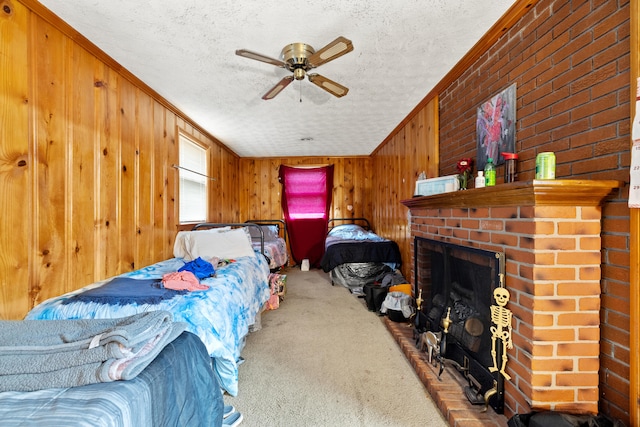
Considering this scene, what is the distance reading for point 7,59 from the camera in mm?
1324

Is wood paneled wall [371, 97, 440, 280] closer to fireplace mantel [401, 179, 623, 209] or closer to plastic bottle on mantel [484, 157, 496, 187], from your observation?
plastic bottle on mantel [484, 157, 496, 187]

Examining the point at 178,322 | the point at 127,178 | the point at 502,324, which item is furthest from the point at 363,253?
the point at 178,322

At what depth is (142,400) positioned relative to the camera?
771 millimetres

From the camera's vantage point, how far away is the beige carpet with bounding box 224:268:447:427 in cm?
144

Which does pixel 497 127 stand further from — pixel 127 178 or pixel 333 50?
pixel 127 178

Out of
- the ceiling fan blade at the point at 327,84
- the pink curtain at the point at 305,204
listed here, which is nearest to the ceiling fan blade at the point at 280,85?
the ceiling fan blade at the point at 327,84

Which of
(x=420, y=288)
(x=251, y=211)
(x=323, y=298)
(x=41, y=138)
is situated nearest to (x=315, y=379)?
(x=420, y=288)

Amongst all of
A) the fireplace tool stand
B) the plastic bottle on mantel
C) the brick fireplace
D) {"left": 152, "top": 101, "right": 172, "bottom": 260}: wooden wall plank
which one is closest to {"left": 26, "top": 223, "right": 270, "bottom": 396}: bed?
{"left": 152, "top": 101, "right": 172, "bottom": 260}: wooden wall plank

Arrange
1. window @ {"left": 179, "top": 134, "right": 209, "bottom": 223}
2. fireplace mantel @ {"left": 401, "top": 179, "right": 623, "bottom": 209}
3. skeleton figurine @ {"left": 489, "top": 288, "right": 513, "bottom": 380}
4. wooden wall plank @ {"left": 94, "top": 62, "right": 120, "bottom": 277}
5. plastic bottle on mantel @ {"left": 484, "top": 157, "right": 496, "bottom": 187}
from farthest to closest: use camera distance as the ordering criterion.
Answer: window @ {"left": 179, "top": 134, "right": 209, "bottom": 223} → wooden wall plank @ {"left": 94, "top": 62, "right": 120, "bottom": 277} → plastic bottle on mantel @ {"left": 484, "top": 157, "right": 496, "bottom": 187} → skeleton figurine @ {"left": 489, "top": 288, "right": 513, "bottom": 380} → fireplace mantel @ {"left": 401, "top": 179, "right": 623, "bottom": 209}

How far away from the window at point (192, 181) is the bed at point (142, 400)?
2.45 meters

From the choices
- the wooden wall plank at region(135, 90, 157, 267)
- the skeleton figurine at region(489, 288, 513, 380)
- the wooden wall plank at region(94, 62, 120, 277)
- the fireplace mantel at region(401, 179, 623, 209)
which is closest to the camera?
the fireplace mantel at region(401, 179, 623, 209)

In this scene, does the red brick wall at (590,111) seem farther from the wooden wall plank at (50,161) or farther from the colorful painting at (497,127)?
the wooden wall plank at (50,161)

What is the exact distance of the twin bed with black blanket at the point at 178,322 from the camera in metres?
0.71

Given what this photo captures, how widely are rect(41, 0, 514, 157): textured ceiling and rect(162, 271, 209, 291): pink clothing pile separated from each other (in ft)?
4.89
